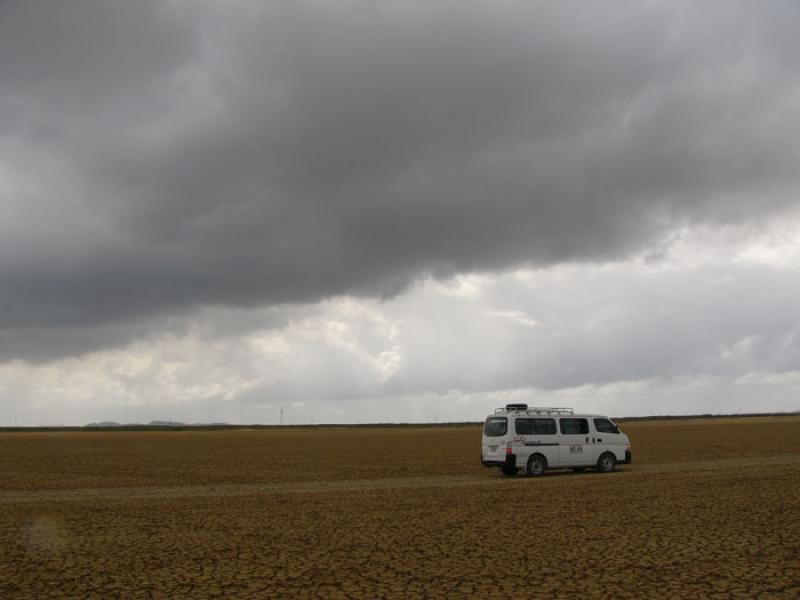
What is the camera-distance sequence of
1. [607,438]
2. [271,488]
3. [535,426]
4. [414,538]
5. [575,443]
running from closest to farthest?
[414,538]
[271,488]
[535,426]
[575,443]
[607,438]

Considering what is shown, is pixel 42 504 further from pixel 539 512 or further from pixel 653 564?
pixel 653 564

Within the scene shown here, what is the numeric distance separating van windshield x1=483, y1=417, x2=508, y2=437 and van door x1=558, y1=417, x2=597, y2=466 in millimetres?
2408

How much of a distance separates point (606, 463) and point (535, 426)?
3862mm

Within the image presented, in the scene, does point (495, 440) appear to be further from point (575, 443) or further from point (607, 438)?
point (607, 438)

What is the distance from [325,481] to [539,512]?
12.5m

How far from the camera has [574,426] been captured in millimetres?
29016

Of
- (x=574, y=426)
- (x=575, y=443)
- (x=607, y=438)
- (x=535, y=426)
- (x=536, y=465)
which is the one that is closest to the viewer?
(x=536, y=465)

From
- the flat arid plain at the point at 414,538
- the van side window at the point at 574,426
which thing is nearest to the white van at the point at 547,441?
the van side window at the point at 574,426

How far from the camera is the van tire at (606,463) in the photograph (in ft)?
96.5

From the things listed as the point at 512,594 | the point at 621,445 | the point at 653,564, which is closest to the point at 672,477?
the point at 621,445

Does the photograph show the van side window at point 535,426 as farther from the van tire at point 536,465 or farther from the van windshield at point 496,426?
the van tire at point 536,465

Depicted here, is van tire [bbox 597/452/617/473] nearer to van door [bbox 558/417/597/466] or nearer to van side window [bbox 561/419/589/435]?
van door [bbox 558/417/597/466]

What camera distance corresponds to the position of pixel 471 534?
1483 centimetres

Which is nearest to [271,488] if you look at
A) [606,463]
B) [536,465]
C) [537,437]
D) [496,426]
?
[496,426]
